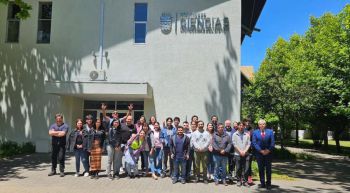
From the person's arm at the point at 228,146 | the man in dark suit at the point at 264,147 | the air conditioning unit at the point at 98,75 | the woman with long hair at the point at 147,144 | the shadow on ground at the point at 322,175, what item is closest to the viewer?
the man in dark suit at the point at 264,147

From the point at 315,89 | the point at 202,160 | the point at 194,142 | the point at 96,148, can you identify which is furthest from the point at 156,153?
the point at 315,89

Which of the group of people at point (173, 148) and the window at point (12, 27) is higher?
the window at point (12, 27)

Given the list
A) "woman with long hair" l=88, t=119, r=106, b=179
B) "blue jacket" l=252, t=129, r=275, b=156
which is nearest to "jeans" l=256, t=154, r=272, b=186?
"blue jacket" l=252, t=129, r=275, b=156

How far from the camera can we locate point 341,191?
36.4ft

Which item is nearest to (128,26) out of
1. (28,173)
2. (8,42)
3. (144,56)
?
(144,56)

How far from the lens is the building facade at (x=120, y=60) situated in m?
18.2

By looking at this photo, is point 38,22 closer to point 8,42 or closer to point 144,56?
point 8,42

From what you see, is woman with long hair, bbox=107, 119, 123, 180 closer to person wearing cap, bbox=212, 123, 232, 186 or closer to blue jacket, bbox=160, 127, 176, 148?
blue jacket, bbox=160, 127, 176, 148

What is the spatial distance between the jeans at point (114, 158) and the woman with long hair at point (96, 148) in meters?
0.29

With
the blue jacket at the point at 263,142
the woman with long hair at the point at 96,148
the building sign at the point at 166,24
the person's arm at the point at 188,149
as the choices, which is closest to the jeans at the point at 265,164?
the blue jacket at the point at 263,142

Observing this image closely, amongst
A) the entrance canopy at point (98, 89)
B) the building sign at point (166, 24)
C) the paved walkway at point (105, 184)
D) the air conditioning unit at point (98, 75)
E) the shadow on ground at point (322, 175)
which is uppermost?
the building sign at point (166, 24)

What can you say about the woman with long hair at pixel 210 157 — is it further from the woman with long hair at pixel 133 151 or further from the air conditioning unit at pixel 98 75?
the air conditioning unit at pixel 98 75

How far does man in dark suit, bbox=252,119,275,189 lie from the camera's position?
1078cm

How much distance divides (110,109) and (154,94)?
3047 millimetres
